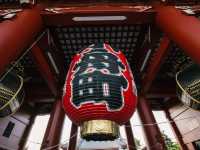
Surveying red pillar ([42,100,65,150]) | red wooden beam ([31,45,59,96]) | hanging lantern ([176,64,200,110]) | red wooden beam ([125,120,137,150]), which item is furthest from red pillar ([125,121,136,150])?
red wooden beam ([31,45,59,96])

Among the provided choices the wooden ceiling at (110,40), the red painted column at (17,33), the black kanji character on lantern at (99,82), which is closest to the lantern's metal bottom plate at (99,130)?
the black kanji character on lantern at (99,82)

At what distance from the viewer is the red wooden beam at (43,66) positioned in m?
4.81

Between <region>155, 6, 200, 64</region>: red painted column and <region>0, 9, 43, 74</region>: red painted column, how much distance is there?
218 cm

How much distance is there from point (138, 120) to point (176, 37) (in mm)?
2554

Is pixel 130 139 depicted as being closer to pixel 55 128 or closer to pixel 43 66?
pixel 55 128

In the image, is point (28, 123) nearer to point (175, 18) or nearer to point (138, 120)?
point (138, 120)

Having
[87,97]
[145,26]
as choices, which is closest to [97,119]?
[87,97]

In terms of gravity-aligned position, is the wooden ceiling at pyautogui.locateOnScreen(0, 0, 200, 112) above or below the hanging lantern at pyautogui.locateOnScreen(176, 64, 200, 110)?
→ above

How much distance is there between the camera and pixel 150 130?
198 inches

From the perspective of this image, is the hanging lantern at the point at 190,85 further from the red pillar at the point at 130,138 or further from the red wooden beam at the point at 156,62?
the red pillar at the point at 130,138

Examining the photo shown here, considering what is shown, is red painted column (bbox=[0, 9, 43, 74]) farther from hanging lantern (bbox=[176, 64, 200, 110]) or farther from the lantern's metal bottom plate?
hanging lantern (bbox=[176, 64, 200, 110])

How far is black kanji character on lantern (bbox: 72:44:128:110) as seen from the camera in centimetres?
227

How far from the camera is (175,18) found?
12.5 feet

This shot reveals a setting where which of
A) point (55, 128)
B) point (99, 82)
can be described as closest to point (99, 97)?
point (99, 82)
